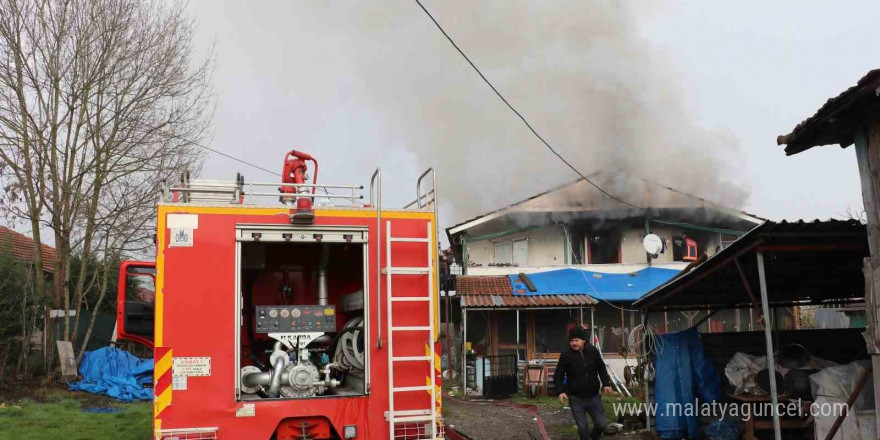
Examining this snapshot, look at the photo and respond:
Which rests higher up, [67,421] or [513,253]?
[513,253]

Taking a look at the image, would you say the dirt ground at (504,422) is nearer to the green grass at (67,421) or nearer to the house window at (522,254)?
the green grass at (67,421)

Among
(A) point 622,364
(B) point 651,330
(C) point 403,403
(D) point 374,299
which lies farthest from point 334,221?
(A) point 622,364

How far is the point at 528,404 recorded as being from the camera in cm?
1602

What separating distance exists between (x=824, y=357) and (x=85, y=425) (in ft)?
39.4

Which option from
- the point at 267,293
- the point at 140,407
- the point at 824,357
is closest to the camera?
the point at 267,293

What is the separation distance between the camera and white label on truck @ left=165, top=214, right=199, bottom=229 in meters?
5.74

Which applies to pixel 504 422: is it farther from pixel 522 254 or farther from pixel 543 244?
pixel 543 244

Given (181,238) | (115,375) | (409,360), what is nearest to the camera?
(181,238)

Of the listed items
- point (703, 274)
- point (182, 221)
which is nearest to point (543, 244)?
point (703, 274)

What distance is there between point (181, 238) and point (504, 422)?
8.78m

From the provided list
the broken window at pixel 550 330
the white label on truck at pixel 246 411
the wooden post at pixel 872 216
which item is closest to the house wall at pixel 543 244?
the broken window at pixel 550 330

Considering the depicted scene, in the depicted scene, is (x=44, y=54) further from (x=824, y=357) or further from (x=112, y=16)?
(x=824, y=357)

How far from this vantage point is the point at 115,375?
647 inches

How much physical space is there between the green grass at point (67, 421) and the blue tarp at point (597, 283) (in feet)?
36.9
